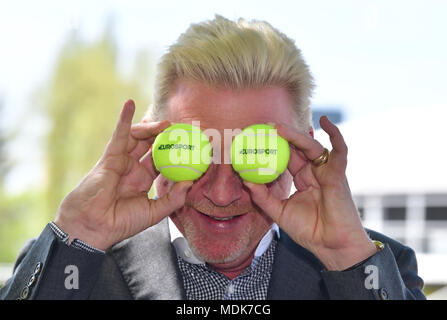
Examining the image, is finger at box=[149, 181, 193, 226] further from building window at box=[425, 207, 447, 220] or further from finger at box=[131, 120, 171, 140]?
building window at box=[425, 207, 447, 220]

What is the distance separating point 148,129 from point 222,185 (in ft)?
1.74

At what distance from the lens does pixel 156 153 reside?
276cm

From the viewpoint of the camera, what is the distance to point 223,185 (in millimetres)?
2766

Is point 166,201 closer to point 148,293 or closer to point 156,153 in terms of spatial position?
point 156,153

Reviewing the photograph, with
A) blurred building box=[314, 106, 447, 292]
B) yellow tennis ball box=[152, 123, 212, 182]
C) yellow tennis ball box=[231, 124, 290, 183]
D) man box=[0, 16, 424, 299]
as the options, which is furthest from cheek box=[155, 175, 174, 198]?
blurred building box=[314, 106, 447, 292]

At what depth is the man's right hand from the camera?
8.52 feet

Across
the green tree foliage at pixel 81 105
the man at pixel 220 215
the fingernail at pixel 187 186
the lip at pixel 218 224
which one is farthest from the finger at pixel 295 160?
the green tree foliage at pixel 81 105

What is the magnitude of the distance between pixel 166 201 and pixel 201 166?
283 mm

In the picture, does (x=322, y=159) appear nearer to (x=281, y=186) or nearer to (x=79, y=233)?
(x=281, y=186)

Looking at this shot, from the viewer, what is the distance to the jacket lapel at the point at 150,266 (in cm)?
285

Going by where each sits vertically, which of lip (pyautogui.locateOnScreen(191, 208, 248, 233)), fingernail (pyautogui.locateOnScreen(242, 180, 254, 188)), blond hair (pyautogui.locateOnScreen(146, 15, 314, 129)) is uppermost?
blond hair (pyautogui.locateOnScreen(146, 15, 314, 129))

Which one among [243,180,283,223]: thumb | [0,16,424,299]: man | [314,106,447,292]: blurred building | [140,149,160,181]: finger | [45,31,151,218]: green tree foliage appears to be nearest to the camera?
[0,16,424,299]: man

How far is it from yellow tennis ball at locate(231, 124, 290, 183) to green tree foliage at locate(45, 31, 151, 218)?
15.1 meters

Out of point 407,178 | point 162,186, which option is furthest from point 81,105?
point 162,186
